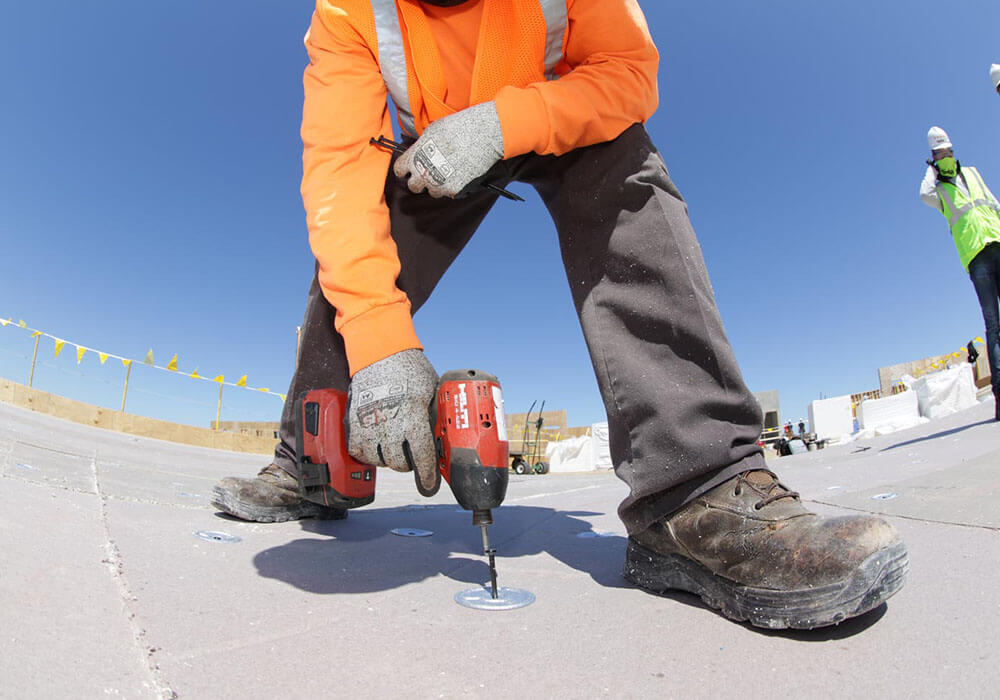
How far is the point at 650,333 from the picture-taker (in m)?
1.07

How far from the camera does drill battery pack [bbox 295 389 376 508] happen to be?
1146 mm

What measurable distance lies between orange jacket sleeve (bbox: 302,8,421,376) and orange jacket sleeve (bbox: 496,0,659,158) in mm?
329

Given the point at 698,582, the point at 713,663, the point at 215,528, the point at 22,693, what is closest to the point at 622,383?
the point at 698,582

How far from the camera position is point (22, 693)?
0.42 meters

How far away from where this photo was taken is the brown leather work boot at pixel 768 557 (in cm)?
71

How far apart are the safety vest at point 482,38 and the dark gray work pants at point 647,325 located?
0.66ft

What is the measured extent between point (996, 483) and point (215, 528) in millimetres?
2140

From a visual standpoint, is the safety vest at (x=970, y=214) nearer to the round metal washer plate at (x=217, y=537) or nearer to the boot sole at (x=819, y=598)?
the boot sole at (x=819, y=598)

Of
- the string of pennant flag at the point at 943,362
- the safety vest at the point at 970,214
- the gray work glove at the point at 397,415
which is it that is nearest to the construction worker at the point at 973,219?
the safety vest at the point at 970,214

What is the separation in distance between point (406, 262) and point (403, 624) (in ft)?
3.23

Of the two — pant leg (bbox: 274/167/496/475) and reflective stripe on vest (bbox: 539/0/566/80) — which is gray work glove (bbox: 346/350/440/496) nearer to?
pant leg (bbox: 274/167/496/475)

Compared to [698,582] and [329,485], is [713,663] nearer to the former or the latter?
[698,582]

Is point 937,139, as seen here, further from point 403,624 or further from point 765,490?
point 403,624

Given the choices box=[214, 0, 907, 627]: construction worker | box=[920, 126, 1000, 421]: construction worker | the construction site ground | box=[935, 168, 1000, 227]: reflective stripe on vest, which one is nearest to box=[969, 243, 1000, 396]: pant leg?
box=[920, 126, 1000, 421]: construction worker
